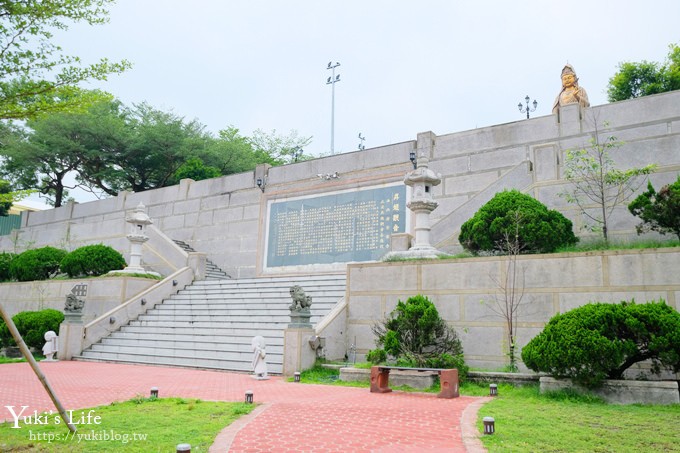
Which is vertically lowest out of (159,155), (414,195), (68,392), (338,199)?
(68,392)

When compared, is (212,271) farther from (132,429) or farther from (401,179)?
(132,429)

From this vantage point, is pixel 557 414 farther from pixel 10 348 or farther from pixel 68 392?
pixel 10 348

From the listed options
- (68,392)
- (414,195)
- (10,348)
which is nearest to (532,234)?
(414,195)

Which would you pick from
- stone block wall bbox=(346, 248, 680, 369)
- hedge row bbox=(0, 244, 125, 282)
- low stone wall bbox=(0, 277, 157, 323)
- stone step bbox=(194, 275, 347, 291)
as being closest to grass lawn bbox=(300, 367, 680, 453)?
stone block wall bbox=(346, 248, 680, 369)

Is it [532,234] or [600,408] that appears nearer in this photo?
[600,408]

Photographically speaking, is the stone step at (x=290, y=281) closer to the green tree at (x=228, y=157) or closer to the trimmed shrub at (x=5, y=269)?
the trimmed shrub at (x=5, y=269)

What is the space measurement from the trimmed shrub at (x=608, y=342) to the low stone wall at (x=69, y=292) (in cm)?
1260

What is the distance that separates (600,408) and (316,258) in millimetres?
12119

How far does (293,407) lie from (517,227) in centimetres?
572

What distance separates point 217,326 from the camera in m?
13.8

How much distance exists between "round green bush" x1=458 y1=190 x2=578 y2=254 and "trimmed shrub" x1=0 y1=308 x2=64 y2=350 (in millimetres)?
11612

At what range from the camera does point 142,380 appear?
9.95 metres

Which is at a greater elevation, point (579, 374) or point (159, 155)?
point (159, 155)

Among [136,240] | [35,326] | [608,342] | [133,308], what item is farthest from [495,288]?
[35,326]
